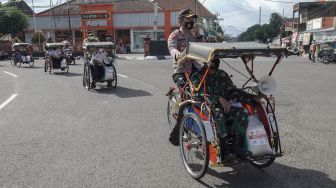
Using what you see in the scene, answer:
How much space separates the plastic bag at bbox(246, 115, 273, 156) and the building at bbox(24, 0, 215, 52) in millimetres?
46263

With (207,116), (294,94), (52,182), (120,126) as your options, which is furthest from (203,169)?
(294,94)

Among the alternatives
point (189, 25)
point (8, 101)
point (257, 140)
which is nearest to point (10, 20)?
point (8, 101)

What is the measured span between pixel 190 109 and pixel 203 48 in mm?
831

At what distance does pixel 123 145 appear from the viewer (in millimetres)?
6340

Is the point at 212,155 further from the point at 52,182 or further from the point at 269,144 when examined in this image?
the point at 52,182

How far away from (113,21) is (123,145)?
164ft

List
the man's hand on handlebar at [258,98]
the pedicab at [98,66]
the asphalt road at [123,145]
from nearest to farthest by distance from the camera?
the man's hand on handlebar at [258,98]
the asphalt road at [123,145]
the pedicab at [98,66]

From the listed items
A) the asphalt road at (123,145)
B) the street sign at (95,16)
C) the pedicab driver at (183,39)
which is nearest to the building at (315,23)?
the street sign at (95,16)

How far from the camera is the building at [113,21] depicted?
5278 centimetres

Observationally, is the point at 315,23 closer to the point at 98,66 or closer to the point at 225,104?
the point at 98,66

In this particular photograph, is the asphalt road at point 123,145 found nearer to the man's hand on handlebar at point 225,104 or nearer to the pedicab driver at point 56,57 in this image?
the man's hand on handlebar at point 225,104

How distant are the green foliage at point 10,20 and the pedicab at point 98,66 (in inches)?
1670

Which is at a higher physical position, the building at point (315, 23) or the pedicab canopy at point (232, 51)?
the building at point (315, 23)

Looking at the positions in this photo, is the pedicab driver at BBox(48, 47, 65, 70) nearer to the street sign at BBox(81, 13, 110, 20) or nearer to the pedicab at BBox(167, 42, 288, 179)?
the pedicab at BBox(167, 42, 288, 179)
